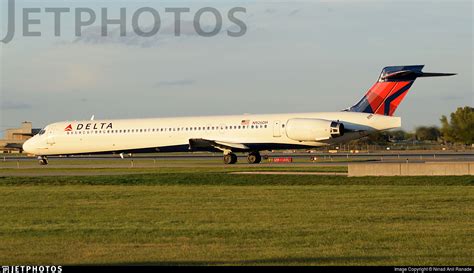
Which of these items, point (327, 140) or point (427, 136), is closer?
point (327, 140)

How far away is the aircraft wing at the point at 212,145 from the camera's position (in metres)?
54.3

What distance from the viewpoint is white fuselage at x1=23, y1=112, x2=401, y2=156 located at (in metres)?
51.9

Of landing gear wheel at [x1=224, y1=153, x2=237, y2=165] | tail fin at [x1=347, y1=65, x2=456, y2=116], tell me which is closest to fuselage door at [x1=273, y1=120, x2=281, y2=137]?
landing gear wheel at [x1=224, y1=153, x2=237, y2=165]

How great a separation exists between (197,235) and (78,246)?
259 cm

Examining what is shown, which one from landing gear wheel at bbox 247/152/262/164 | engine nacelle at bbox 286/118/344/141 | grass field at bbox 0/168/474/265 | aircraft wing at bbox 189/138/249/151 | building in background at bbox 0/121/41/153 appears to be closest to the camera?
grass field at bbox 0/168/474/265

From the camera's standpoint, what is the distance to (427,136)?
4616 inches

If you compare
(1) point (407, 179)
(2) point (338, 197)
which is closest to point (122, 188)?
(2) point (338, 197)

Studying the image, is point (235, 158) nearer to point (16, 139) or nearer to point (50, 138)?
point (50, 138)

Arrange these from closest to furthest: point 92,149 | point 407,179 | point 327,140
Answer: point 407,179 → point 327,140 → point 92,149

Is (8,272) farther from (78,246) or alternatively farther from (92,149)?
(92,149)

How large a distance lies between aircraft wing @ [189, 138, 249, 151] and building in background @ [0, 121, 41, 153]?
5628 centimetres

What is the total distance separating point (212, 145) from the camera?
55.2 m

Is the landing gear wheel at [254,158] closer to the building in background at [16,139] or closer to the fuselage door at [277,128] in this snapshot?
the fuselage door at [277,128]

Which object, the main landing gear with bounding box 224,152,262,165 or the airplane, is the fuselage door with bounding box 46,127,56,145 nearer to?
the airplane
